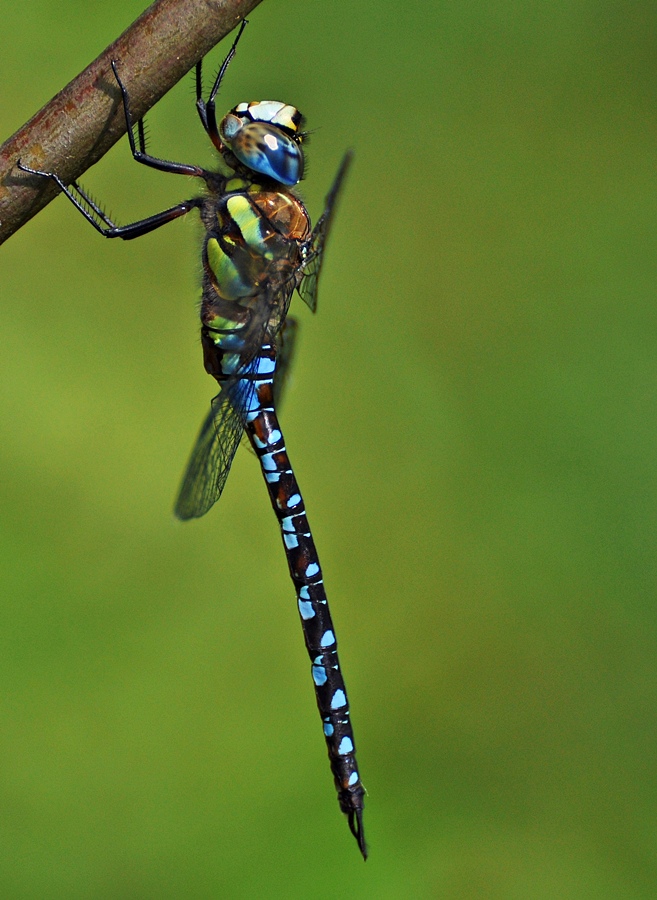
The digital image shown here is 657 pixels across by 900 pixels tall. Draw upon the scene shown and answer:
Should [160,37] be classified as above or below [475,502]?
above

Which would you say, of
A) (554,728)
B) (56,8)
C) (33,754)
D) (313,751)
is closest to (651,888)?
(554,728)

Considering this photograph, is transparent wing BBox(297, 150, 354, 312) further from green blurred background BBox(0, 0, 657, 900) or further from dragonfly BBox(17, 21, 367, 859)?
green blurred background BBox(0, 0, 657, 900)

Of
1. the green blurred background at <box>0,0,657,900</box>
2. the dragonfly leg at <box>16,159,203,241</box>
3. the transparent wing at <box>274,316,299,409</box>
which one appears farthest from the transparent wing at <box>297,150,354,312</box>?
the green blurred background at <box>0,0,657,900</box>

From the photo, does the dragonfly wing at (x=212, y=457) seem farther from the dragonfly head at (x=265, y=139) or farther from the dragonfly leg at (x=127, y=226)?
the dragonfly head at (x=265, y=139)

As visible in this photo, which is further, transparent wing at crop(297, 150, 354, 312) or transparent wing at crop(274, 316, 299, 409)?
transparent wing at crop(274, 316, 299, 409)

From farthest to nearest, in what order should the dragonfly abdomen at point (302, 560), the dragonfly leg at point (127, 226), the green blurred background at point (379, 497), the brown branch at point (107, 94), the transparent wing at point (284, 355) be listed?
1. the green blurred background at point (379, 497)
2. the transparent wing at point (284, 355)
3. the dragonfly abdomen at point (302, 560)
4. the dragonfly leg at point (127, 226)
5. the brown branch at point (107, 94)

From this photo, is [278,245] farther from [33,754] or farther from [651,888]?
[651,888]

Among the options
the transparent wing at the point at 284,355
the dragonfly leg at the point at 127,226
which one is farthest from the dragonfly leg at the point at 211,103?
the transparent wing at the point at 284,355
